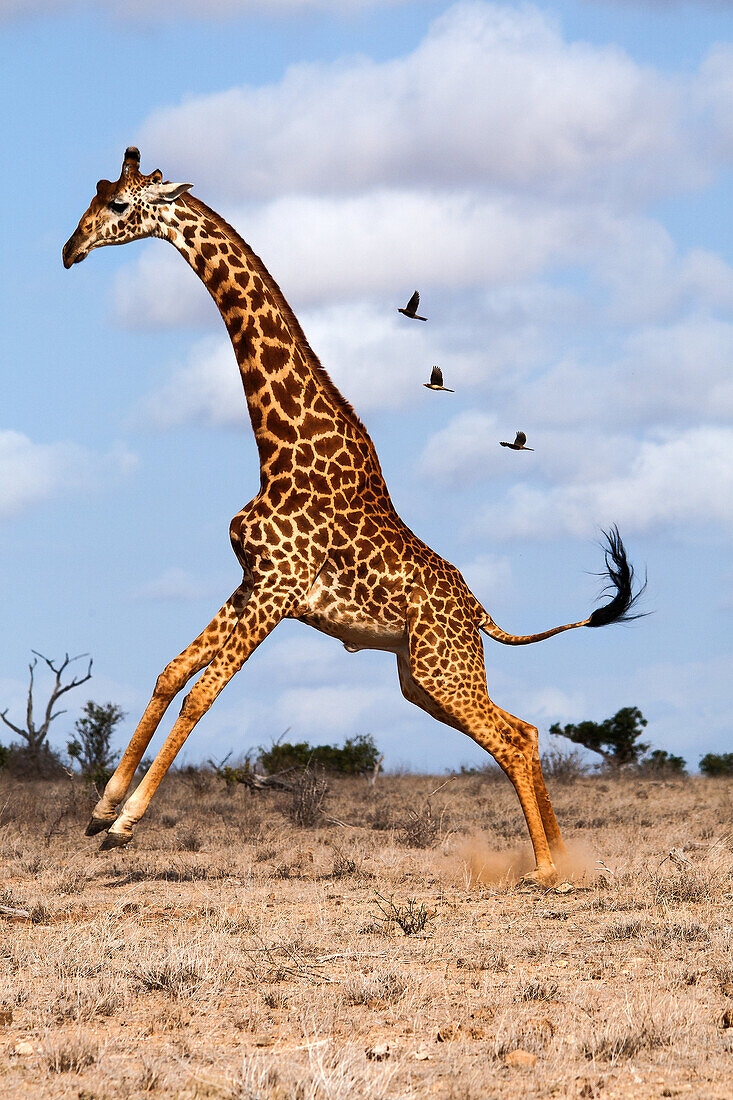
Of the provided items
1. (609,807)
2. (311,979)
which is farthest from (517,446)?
(609,807)

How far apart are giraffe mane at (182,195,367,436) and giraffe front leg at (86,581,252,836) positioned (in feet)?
6.43

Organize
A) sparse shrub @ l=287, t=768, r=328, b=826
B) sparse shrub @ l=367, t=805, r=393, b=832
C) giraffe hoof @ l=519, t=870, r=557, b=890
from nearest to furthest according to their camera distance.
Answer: giraffe hoof @ l=519, t=870, r=557, b=890, sparse shrub @ l=287, t=768, r=328, b=826, sparse shrub @ l=367, t=805, r=393, b=832

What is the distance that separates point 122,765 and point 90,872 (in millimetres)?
2546

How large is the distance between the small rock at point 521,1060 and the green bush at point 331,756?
19.2 m

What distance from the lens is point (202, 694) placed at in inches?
342

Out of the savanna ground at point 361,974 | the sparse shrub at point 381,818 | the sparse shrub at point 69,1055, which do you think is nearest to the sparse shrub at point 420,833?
the savanna ground at point 361,974

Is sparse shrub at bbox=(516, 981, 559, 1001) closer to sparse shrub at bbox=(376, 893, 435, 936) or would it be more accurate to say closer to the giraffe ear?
sparse shrub at bbox=(376, 893, 435, 936)

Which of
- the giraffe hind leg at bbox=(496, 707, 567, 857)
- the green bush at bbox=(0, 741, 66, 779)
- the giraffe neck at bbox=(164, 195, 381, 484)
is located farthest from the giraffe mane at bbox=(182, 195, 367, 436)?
the green bush at bbox=(0, 741, 66, 779)

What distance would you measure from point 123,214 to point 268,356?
1649 millimetres

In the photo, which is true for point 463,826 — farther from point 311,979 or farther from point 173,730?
point 311,979

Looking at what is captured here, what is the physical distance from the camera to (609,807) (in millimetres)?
18078

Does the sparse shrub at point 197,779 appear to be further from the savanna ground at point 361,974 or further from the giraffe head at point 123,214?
the giraffe head at point 123,214

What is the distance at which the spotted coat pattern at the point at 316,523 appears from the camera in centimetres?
925

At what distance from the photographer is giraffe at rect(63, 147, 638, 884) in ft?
30.3
